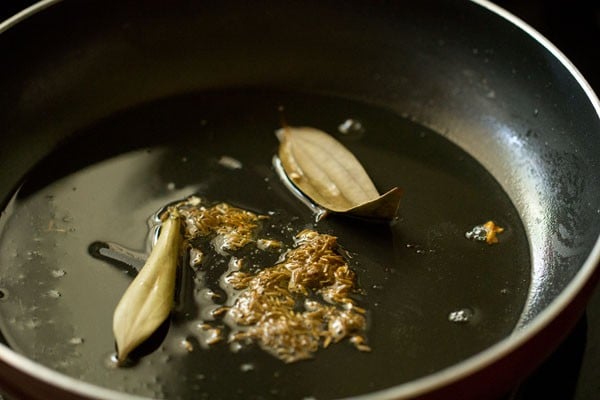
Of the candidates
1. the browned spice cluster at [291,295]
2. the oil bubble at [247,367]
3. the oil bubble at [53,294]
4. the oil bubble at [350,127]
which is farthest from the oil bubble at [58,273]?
the oil bubble at [350,127]

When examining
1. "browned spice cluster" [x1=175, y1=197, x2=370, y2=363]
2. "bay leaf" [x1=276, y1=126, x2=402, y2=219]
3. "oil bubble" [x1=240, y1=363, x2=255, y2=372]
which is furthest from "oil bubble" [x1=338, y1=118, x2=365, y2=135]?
"oil bubble" [x1=240, y1=363, x2=255, y2=372]

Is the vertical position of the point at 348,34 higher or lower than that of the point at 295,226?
higher

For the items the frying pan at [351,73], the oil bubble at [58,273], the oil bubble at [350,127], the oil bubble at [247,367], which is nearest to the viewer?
the oil bubble at [247,367]

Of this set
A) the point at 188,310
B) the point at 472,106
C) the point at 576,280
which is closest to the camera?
the point at 576,280

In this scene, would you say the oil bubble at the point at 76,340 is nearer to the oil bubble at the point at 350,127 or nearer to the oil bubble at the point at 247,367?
the oil bubble at the point at 247,367

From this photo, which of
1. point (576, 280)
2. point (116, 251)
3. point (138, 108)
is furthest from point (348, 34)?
point (576, 280)

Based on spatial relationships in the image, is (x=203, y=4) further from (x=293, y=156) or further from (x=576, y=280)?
(x=576, y=280)

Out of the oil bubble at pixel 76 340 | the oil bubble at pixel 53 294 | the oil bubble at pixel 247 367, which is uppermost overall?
the oil bubble at pixel 53 294
